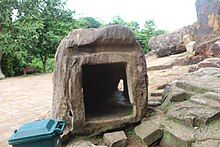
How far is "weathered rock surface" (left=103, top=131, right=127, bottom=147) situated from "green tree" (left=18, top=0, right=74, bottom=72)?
13.1 metres

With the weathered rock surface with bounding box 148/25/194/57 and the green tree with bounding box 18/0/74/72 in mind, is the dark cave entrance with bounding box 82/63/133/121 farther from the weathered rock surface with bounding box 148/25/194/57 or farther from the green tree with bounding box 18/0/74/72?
the green tree with bounding box 18/0/74/72

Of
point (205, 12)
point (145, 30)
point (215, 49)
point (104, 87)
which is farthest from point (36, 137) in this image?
point (145, 30)

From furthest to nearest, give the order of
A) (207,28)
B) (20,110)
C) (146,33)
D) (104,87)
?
(146,33)
(207,28)
(20,110)
(104,87)

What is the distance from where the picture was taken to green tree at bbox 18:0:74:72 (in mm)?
16062

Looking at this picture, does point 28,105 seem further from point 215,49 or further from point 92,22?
point 92,22

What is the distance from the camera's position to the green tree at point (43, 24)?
632 inches

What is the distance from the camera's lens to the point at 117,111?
4.37 meters

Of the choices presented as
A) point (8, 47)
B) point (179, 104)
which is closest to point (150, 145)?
point (179, 104)

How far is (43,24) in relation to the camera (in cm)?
1723

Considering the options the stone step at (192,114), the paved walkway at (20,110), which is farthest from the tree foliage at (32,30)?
the stone step at (192,114)

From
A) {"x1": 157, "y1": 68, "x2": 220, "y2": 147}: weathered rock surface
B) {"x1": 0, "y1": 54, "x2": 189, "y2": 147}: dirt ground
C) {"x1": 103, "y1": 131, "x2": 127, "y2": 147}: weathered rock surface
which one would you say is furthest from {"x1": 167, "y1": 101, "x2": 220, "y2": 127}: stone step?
{"x1": 0, "y1": 54, "x2": 189, "y2": 147}: dirt ground

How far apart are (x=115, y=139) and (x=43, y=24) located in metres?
14.6

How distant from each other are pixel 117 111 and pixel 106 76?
107 cm

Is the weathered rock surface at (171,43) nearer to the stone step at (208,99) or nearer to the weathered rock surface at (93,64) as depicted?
the weathered rock surface at (93,64)
